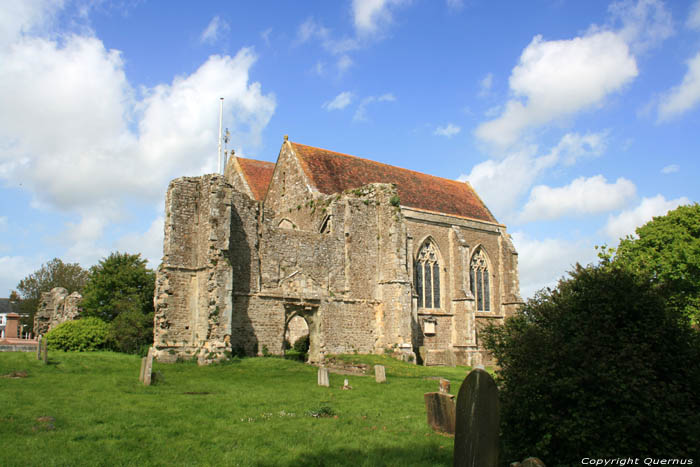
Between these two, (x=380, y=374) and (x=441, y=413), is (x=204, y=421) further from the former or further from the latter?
(x=380, y=374)

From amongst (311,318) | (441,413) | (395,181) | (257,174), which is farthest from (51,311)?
(441,413)

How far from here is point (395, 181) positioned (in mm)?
32250

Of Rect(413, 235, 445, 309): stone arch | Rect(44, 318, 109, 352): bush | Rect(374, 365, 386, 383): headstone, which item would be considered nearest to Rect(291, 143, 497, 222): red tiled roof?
Rect(413, 235, 445, 309): stone arch

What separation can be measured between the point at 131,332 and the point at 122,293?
146 inches

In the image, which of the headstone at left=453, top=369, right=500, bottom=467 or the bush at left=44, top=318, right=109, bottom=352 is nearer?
the headstone at left=453, top=369, right=500, bottom=467

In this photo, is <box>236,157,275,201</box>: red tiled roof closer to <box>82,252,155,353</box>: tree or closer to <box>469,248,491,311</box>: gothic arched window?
<box>82,252,155,353</box>: tree

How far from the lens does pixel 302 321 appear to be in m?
27.5

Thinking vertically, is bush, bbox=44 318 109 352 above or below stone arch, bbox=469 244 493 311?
below

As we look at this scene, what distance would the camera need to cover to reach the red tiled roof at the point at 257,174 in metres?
34.2

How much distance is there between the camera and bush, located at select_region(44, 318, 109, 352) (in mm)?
21266

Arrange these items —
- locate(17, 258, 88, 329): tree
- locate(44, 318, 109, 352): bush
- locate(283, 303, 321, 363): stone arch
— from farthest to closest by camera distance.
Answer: locate(17, 258, 88, 329): tree → locate(283, 303, 321, 363): stone arch → locate(44, 318, 109, 352): bush

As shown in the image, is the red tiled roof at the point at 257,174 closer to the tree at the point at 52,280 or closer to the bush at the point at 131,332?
the bush at the point at 131,332

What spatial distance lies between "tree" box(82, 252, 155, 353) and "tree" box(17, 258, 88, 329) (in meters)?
30.1

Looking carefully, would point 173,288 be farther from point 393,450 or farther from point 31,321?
point 31,321
